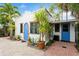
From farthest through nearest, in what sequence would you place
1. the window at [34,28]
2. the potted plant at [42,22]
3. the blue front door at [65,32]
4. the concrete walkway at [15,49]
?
1. the blue front door at [65,32]
2. the window at [34,28]
3. the potted plant at [42,22]
4. the concrete walkway at [15,49]

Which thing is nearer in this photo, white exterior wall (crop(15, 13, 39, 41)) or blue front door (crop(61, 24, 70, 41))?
white exterior wall (crop(15, 13, 39, 41))

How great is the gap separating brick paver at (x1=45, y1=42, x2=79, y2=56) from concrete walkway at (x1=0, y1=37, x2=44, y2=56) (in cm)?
24

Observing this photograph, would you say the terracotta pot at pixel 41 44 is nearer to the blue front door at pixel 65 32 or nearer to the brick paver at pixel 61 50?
the brick paver at pixel 61 50

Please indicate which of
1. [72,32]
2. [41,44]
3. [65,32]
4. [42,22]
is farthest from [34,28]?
[72,32]

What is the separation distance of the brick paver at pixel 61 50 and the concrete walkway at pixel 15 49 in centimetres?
24

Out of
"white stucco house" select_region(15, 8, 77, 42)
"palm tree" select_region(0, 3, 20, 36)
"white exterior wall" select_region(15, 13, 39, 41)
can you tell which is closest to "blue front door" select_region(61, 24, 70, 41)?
"white stucco house" select_region(15, 8, 77, 42)

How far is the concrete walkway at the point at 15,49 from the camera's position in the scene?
4.97 metres

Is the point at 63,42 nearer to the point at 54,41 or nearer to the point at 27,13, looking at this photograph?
the point at 54,41

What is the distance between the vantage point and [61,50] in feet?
16.6

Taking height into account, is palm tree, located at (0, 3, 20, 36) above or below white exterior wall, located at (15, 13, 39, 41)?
above

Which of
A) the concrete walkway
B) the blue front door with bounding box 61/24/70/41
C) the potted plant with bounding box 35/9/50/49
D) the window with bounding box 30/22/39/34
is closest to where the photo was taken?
the concrete walkway

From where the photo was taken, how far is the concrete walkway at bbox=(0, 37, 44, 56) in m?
4.97

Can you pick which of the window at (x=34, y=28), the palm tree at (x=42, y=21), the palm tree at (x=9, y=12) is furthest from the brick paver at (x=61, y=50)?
the palm tree at (x=9, y=12)

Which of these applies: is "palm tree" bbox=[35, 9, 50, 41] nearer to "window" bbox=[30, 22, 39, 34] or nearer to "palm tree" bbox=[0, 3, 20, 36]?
"window" bbox=[30, 22, 39, 34]
